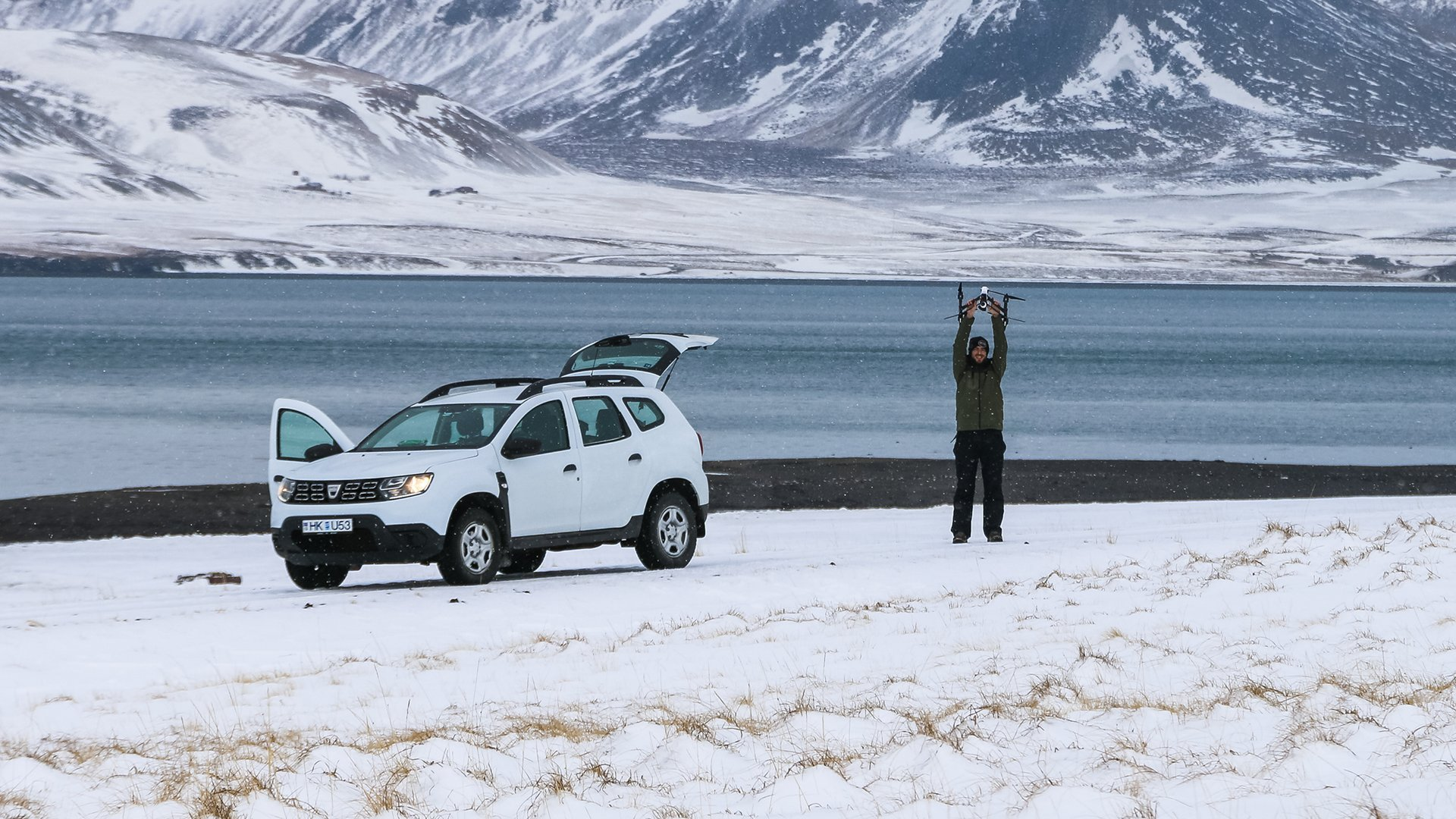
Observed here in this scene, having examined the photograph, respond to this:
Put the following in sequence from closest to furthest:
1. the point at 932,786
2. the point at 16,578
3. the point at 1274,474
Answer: the point at 932,786 < the point at 16,578 < the point at 1274,474

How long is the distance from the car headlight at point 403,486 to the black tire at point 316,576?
1.24 meters

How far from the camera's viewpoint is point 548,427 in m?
15.5

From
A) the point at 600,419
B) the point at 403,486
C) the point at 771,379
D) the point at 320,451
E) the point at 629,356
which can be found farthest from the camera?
the point at 771,379

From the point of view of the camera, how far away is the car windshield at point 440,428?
603 inches

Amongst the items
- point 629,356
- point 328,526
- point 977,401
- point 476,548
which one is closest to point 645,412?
point 629,356

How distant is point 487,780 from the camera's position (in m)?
7.56

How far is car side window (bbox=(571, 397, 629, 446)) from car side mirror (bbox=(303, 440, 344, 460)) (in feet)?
6.58

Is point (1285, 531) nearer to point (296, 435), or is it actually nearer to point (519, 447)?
point (519, 447)

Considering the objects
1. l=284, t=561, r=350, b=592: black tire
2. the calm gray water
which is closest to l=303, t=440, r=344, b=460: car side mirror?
l=284, t=561, r=350, b=592: black tire

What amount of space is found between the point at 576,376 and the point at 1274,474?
1846cm

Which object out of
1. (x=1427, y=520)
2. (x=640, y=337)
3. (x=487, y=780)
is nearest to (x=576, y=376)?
(x=640, y=337)

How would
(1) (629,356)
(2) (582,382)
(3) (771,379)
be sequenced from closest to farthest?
(2) (582,382) < (1) (629,356) < (3) (771,379)

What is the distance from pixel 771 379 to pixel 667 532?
5901cm

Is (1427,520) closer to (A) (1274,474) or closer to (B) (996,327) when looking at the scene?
(B) (996,327)
